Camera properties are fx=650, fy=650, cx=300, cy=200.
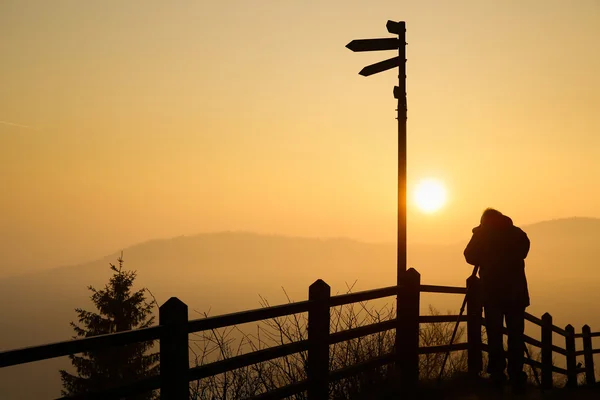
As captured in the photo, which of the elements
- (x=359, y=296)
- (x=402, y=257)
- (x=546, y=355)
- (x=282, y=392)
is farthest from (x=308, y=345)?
(x=546, y=355)

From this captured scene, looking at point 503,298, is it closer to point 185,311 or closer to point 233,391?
point 233,391

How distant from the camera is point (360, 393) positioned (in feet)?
26.6

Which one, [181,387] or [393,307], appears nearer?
[181,387]

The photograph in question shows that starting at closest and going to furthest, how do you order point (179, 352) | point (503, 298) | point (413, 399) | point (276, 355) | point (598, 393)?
point (179, 352)
point (276, 355)
point (413, 399)
point (503, 298)
point (598, 393)

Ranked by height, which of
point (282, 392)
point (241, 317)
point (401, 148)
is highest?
point (401, 148)

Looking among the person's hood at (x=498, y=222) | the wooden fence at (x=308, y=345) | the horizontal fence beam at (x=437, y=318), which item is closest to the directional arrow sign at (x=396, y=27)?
the person's hood at (x=498, y=222)

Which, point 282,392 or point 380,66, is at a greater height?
point 380,66

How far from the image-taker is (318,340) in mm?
6883

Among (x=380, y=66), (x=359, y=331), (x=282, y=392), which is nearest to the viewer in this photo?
(x=282, y=392)

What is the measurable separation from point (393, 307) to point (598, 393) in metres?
4.09

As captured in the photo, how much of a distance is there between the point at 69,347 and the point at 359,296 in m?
3.97

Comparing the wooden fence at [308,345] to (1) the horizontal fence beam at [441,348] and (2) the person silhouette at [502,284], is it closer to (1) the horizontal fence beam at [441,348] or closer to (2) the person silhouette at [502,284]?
(1) the horizontal fence beam at [441,348]

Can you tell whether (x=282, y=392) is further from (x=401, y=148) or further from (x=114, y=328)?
(x=114, y=328)

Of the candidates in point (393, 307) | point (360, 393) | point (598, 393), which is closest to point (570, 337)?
point (598, 393)
